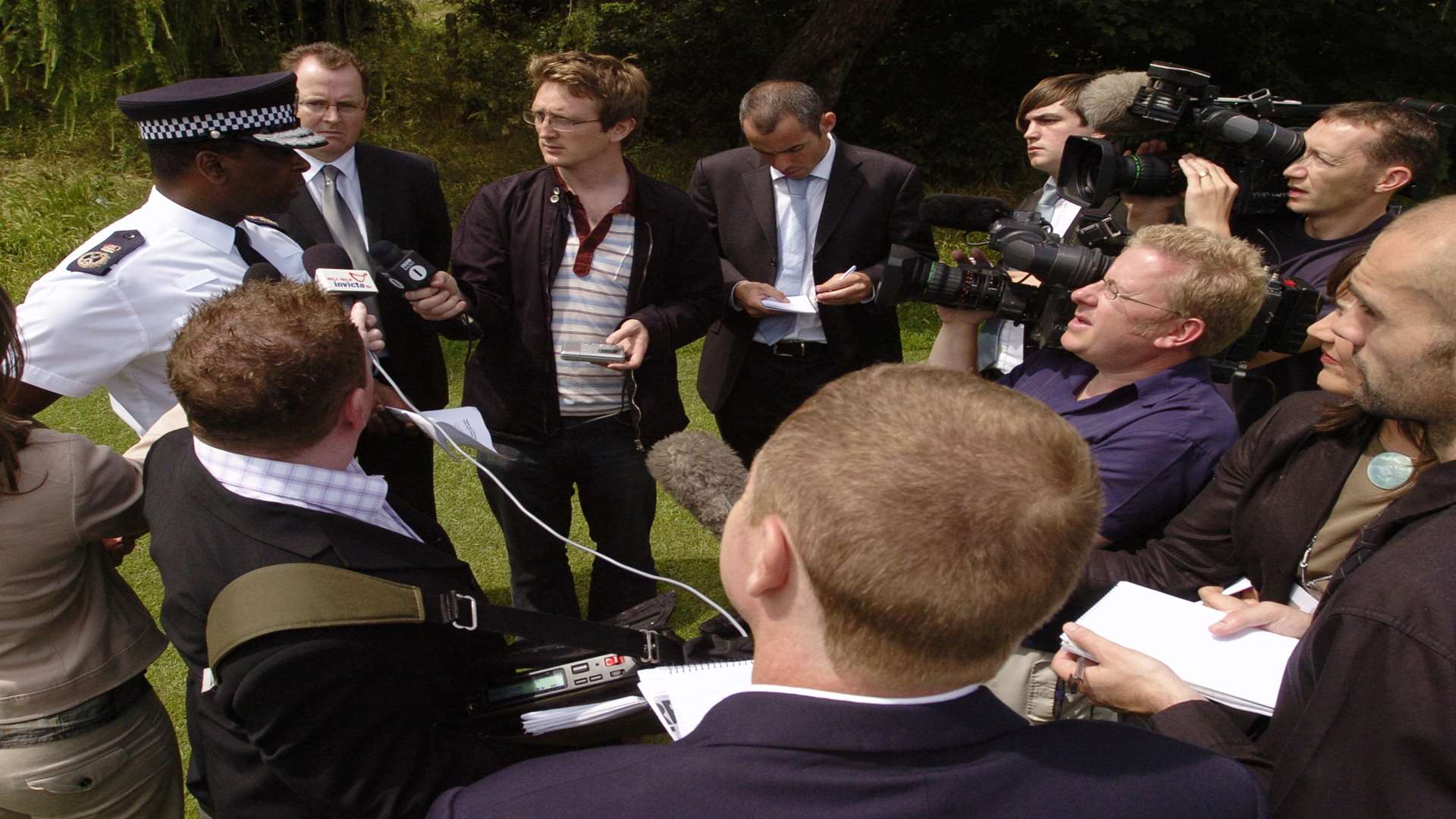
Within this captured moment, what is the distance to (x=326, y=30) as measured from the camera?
8031 mm

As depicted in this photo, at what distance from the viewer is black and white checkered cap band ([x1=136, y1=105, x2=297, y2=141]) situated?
7.57 ft

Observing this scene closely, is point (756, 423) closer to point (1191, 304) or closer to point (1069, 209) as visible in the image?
point (1069, 209)

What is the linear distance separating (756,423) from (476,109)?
24.7ft

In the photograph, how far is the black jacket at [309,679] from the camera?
1.34 meters

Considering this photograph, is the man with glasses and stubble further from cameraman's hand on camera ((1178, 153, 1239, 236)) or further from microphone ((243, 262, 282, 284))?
cameraman's hand on camera ((1178, 153, 1239, 236))

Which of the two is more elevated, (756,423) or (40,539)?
(40,539)

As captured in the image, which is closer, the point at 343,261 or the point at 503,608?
the point at 503,608

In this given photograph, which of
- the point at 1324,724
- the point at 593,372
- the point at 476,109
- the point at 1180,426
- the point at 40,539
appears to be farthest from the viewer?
the point at 476,109

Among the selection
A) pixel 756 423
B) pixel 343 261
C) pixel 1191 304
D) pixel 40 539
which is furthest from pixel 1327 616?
pixel 756 423

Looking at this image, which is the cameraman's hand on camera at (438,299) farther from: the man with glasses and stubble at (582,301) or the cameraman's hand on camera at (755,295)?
the cameraman's hand on camera at (755,295)

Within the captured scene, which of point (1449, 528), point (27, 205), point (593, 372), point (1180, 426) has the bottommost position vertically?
point (27, 205)

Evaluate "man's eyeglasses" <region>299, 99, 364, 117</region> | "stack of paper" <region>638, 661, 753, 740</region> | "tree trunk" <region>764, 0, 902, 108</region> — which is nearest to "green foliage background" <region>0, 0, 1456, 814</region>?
"tree trunk" <region>764, 0, 902, 108</region>

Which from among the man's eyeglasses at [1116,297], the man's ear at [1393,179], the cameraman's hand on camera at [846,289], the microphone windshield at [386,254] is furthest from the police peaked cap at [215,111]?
the man's ear at [1393,179]

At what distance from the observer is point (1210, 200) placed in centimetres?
301
